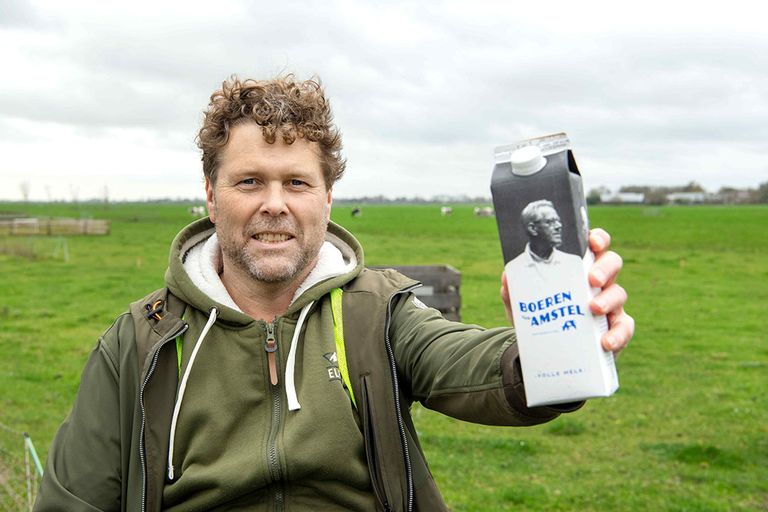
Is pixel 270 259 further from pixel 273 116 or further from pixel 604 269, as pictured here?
pixel 604 269

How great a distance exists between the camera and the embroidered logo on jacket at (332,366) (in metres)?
2.82

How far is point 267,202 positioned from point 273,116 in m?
0.33

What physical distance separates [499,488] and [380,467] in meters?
4.97

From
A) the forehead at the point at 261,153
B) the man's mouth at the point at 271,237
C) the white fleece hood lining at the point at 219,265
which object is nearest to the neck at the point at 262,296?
the white fleece hood lining at the point at 219,265

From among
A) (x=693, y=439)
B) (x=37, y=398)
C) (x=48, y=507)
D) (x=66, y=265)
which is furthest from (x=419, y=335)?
(x=66, y=265)

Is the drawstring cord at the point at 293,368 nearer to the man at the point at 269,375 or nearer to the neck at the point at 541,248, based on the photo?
the man at the point at 269,375

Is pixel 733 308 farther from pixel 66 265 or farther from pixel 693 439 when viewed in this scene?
pixel 66 265

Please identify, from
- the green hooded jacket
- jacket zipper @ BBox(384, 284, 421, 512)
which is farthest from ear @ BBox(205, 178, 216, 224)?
jacket zipper @ BBox(384, 284, 421, 512)

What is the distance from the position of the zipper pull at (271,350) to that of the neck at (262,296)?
0.26 meters

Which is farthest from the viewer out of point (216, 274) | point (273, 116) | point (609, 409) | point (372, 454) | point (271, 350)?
point (609, 409)

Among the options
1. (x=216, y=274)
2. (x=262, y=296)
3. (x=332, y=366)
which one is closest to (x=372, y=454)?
(x=332, y=366)

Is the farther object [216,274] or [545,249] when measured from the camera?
[216,274]

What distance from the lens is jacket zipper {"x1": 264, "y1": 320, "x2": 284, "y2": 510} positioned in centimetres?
268

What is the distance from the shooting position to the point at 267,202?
2971 mm
